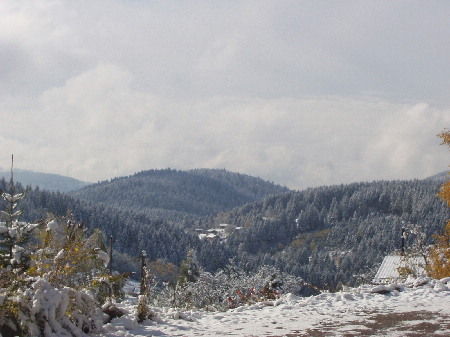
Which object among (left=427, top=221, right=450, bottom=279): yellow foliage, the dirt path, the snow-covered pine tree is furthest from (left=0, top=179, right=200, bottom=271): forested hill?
the dirt path

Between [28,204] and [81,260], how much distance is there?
461ft

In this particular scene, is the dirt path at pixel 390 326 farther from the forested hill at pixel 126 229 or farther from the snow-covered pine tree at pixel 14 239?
the forested hill at pixel 126 229

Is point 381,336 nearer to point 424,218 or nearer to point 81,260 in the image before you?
point 81,260

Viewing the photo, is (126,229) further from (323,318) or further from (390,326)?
(390,326)

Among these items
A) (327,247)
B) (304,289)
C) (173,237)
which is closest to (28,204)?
(173,237)

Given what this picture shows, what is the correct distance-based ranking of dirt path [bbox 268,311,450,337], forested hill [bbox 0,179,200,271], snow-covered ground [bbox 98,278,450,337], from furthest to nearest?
forested hill [bbox 0,179,200,271], snow-covered ground [bbox 98,278,450,337], dirt path [bbox 268,311,450,337]

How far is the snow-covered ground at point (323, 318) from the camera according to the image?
9.62 metres

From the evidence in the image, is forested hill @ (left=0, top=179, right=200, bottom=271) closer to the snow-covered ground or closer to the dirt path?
the snow-covered ground

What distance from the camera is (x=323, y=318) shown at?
35.4 feet

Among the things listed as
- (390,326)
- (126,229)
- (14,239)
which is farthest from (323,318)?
(126,229)

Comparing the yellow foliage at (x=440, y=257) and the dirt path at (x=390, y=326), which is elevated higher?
the yellow foliage at (x=440, y=257)

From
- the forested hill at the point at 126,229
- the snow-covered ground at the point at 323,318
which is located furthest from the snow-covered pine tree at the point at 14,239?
the forested hill at the point at 126,229

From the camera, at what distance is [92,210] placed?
513ft

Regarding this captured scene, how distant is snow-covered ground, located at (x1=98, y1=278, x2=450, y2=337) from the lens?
9617 millimetres
